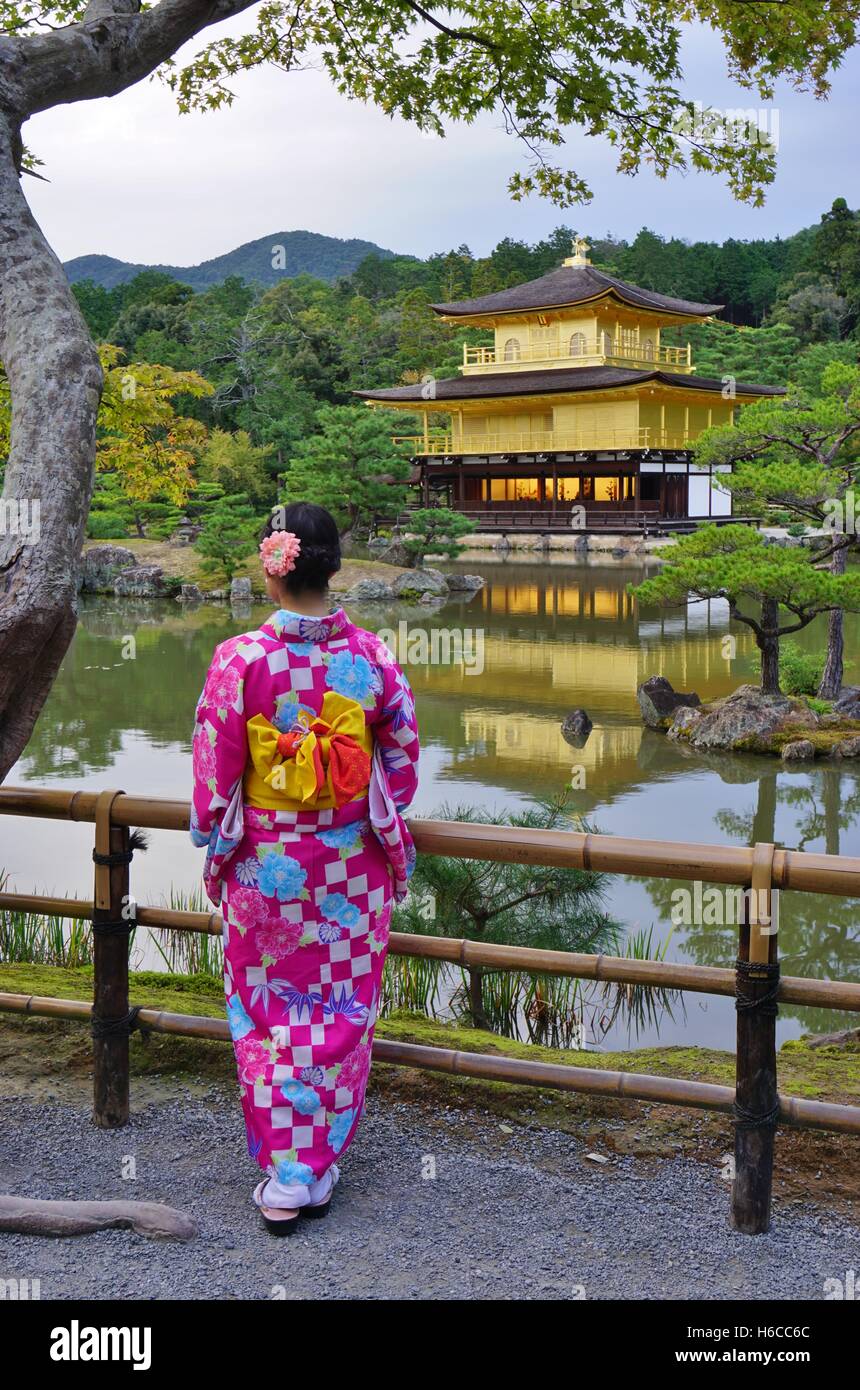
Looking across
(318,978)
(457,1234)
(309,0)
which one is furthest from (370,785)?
(309,0)

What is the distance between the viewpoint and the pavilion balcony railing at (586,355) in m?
28.0

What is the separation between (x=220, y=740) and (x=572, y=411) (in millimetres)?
26236

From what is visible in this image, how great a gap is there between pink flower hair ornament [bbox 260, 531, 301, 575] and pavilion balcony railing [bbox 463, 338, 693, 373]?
26808mm

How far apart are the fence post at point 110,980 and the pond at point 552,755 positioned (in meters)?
2.42

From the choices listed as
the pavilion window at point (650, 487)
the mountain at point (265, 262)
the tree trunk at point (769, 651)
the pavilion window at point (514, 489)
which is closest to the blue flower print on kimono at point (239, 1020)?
the tree trunk at point (769, 651)

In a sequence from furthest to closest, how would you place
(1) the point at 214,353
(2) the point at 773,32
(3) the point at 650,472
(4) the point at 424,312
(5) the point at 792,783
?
(4) the point at 424,312 → (1) the point at 214,353 → (3) the point at 650,472 → (5) the point at 792,783 → (2) the point at 773,32

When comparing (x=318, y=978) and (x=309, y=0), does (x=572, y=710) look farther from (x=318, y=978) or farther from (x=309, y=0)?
(x=318, y=978)

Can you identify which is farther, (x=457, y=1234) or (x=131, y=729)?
(x=131, y=729)

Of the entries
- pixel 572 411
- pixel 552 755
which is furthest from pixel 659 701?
pixel 572 411

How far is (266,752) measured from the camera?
7.08ft

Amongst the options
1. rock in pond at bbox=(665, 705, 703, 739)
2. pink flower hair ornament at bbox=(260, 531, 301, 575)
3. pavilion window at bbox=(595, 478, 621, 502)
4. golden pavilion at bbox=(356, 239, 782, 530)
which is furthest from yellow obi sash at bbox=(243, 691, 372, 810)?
pavilion window at bbox=(595, 478, 621, 502)

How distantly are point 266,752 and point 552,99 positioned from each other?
3255 mm

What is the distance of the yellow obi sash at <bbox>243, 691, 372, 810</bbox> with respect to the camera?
7.03 ft

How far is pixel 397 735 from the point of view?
227 centimetres
